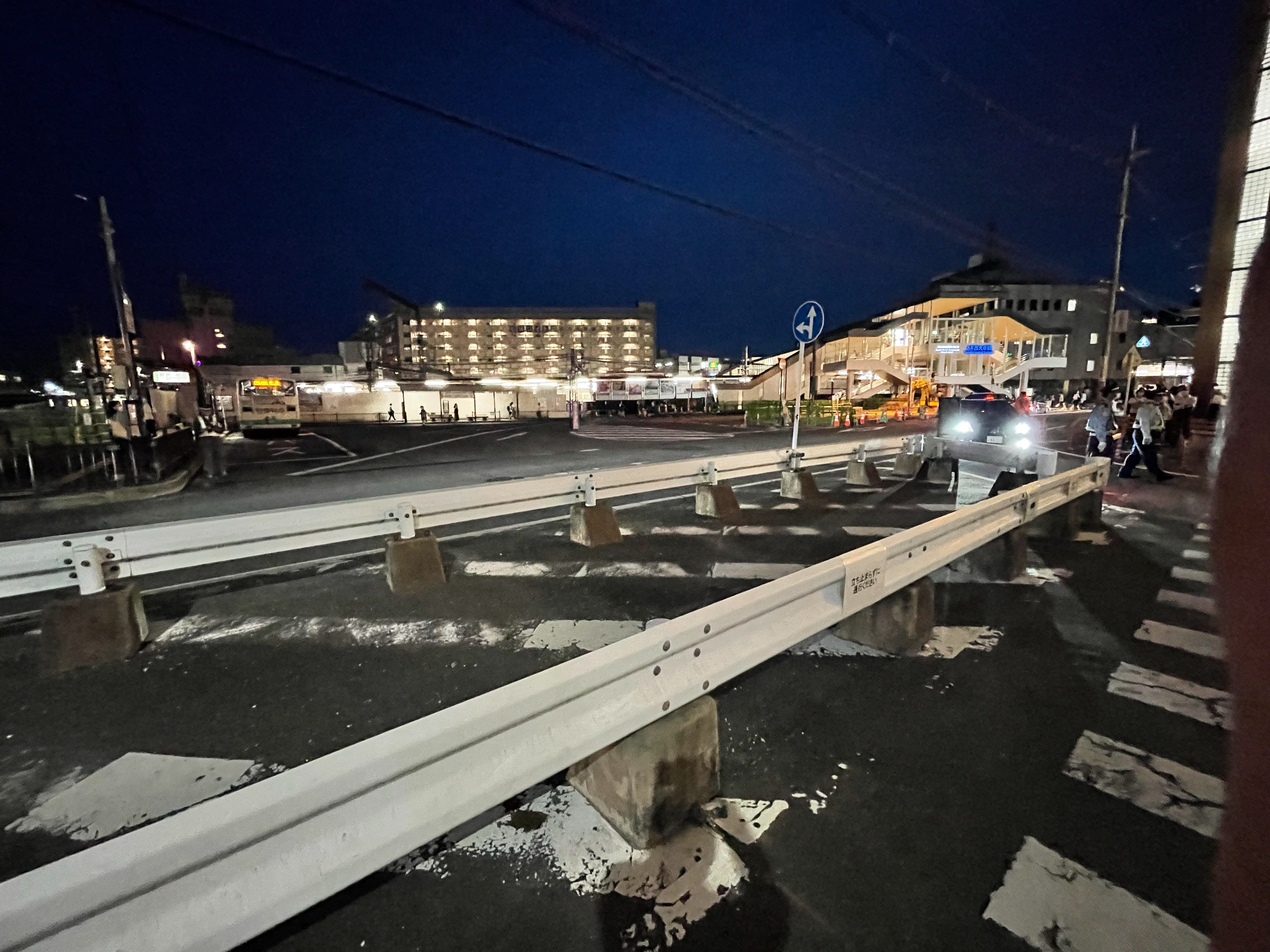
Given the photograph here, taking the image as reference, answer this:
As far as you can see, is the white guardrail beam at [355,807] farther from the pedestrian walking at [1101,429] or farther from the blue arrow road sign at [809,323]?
the pedestrian walking at [1101,429]

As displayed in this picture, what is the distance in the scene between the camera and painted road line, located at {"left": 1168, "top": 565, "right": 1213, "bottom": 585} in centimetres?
567

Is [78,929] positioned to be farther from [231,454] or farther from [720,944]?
[231,454]

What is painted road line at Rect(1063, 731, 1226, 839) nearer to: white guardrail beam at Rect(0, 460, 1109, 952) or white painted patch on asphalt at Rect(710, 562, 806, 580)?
white guardrail beam at Rect(0, 460, 1109, 952)

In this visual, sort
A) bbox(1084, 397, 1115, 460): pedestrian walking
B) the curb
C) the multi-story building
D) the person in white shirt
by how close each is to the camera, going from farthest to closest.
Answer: the multi-story building → bbox(1084, 397, 1115, 460): pedestrian walking → the person in white shirt → the curb

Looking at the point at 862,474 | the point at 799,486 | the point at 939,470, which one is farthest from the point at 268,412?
the point at 939,470

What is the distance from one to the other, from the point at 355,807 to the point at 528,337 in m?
135

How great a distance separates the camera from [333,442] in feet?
78.3

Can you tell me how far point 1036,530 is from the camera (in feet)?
24.1

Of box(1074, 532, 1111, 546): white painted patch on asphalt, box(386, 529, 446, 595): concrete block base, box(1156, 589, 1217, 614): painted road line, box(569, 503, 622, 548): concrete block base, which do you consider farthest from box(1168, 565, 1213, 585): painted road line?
box(386, 529, 446, 595): concrete block base

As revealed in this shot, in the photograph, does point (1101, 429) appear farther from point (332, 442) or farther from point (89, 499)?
point (332, 442)

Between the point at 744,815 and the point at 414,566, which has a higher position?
the point at 414,566

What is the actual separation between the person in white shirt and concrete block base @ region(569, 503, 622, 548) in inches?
435

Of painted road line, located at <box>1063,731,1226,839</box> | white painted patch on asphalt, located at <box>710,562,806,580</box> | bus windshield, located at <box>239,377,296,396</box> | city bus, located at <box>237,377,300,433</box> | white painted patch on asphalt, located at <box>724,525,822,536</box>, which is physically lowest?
painted road line, located at <box>1063,731,1226,839</box>

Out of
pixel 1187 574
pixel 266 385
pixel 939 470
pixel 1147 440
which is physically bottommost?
pixel 1187 574
